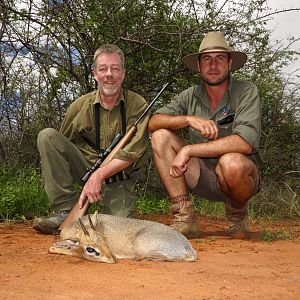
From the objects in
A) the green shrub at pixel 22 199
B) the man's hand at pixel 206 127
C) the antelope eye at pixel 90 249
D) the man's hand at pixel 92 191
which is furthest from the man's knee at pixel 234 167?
the green shrub at pixel 22 199

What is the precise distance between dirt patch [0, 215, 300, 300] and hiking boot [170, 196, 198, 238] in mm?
346

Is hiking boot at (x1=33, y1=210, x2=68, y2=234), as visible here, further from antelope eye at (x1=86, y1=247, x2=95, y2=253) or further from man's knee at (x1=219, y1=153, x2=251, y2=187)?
man's knee at (x1=219, y1=153, x2=251, y2=187)

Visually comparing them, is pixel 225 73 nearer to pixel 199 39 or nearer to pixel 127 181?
pixel 127 181

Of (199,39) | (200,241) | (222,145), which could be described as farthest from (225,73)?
(199,39)

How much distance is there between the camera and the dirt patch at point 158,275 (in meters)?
2.72

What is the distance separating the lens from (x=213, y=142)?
15.2 feet

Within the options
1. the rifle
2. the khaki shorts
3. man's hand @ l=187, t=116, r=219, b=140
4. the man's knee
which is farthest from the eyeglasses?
the man's knee

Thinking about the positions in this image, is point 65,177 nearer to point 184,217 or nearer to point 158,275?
point 184,217

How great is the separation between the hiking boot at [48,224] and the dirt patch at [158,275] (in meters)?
0.33

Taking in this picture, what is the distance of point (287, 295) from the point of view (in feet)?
9.05

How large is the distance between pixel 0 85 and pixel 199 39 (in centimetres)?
264

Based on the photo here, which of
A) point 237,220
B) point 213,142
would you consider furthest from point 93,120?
point 237,220

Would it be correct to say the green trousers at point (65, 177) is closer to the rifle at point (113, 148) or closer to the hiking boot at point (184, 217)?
the rifle at point (113, 148)

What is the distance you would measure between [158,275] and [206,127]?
1827mm
